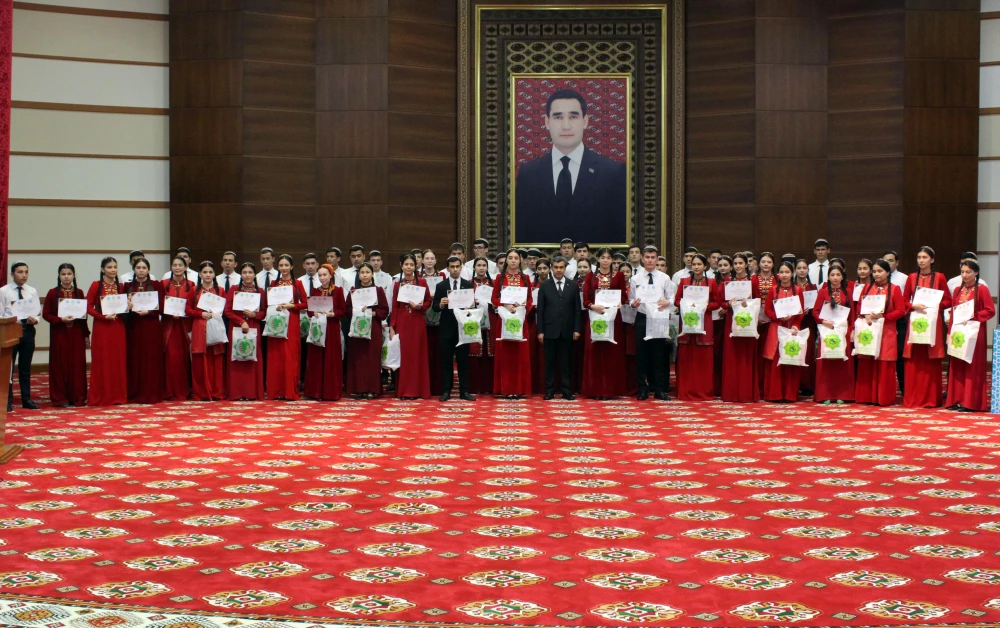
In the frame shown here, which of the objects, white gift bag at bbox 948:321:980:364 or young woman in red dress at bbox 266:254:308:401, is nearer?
white gift bag at bbox 948:321:980:364

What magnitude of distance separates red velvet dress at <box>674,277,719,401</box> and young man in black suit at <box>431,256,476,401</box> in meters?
1.98

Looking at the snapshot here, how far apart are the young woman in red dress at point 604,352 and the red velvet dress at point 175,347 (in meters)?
3.73

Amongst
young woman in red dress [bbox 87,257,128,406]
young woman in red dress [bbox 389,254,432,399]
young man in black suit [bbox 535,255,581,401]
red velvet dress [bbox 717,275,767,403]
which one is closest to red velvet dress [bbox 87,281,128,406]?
young woman in red dress [bbox 87,257,128,406]

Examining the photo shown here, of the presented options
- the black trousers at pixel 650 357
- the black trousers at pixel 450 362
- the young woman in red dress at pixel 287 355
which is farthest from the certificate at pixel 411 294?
the black trousers at pixel 650 357

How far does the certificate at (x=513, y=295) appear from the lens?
10.4m

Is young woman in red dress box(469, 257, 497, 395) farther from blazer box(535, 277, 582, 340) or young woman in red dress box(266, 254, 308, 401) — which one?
young woman in red dress box(266, 254, 308, 401)

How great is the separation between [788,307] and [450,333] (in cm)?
311

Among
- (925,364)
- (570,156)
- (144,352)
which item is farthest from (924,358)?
(144,352)

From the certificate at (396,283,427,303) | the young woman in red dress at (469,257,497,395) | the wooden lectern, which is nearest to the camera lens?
the wooden lectern

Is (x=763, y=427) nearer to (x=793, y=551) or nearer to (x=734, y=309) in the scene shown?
(x=734, y=309)

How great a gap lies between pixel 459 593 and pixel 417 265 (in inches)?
287

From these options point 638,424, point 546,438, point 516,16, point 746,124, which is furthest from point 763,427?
point 516,16

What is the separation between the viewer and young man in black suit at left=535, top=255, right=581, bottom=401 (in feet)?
34.1

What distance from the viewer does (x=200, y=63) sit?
1327 cm
